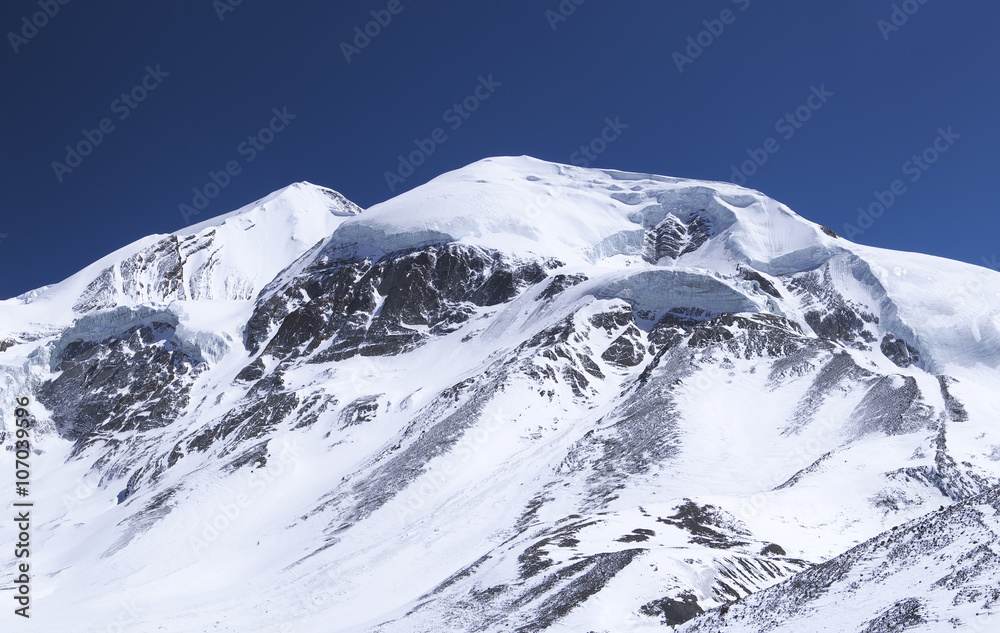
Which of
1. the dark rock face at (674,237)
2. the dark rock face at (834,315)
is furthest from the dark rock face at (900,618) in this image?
the dark rock face at (674,237)

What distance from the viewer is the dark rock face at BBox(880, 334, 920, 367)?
109 m

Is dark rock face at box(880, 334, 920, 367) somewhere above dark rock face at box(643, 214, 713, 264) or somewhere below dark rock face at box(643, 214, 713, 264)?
below

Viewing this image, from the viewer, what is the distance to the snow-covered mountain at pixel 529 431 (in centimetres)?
4178

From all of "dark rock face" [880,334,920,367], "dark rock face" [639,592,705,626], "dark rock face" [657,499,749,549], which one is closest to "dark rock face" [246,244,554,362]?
"dark rock face" [880,334,920,367]

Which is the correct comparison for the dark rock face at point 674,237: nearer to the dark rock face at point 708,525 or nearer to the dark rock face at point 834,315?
the dark rock face at point 834,315

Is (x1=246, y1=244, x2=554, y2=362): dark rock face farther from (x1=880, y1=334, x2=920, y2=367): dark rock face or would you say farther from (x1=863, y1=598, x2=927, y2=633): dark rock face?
(x1=863, y1=598, x2=927, y2=633): dark rock face

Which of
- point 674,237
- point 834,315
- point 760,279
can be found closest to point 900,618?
point 834,315

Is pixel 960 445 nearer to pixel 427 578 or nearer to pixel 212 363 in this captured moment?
pixel 427 578

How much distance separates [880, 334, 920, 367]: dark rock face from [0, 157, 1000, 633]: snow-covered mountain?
29 centimetres

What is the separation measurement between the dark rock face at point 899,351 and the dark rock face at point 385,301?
182 feet

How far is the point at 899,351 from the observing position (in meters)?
111

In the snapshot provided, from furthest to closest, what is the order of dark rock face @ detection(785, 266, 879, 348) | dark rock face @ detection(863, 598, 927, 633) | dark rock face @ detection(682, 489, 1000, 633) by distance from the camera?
dark rock face @ detection(785, 266, 879, 348)
dark rock face @ detection(682, 489, 1000, 633)
dark rock face @ detection(863, 598, 927, 633)

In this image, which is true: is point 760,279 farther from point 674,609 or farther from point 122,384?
point 122,384

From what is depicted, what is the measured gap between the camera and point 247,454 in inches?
3794
